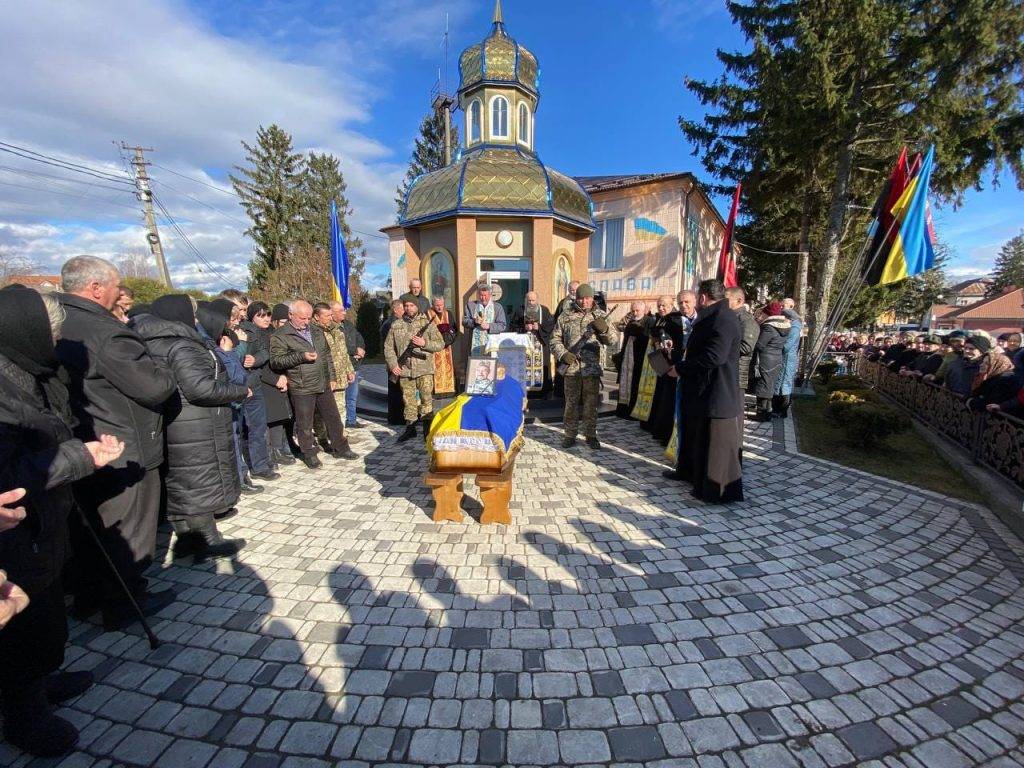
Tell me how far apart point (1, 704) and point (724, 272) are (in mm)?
11787

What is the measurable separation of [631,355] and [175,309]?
246 inches

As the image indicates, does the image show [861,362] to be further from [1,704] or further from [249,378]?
[1,704]

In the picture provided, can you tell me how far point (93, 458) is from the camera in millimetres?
2041

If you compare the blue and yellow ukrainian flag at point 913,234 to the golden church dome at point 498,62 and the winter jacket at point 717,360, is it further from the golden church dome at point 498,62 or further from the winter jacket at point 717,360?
the golden church dome at point 498,62

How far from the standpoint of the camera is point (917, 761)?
191cm

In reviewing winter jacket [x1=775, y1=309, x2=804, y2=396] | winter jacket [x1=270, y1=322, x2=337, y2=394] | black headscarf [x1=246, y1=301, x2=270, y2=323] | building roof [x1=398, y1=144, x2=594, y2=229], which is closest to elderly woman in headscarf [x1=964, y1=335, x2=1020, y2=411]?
winter jacket [x1=775, y1=309, x2=804, y2=396]

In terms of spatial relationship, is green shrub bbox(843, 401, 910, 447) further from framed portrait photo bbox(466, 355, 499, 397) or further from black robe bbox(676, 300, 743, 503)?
framed portrait photo bbox(466, 355, 499, 397)

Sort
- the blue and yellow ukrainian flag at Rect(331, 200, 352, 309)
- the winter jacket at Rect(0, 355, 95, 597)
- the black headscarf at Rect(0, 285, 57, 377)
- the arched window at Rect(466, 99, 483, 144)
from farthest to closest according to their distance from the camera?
the arched window at Rect(466, 99, 483, 144)
the blue and yellow ukrainian flag at Rect(331, 200, 352, 309)
the black headscarf at Rect(0, 285, 57, 377)
the winter jacket at Rect(0, 355, 95, 597)

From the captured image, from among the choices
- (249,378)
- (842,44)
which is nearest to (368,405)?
(249,378)

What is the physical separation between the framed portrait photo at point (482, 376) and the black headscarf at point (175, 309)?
257cm

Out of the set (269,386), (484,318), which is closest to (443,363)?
(484,318)

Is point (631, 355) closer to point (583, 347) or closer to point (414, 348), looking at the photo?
point (583, 347)

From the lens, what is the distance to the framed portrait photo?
185 inches

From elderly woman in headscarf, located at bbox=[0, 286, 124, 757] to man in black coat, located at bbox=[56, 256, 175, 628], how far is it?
0.61 m
